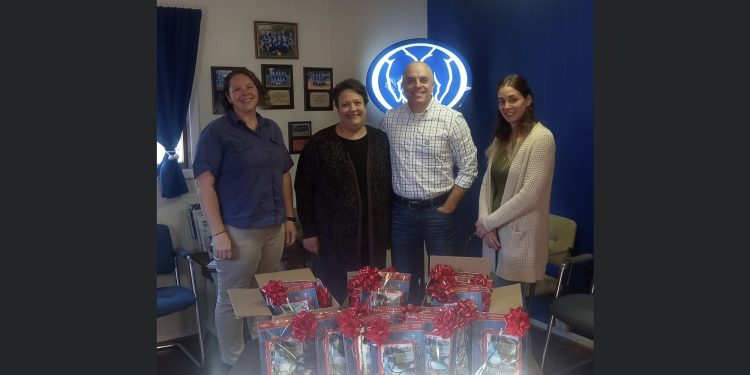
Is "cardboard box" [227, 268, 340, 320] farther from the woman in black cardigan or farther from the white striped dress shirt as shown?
the white striped dress shirt

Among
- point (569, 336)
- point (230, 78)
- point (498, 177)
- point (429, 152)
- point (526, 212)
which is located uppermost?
point (230, 78)

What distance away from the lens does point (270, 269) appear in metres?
2.67

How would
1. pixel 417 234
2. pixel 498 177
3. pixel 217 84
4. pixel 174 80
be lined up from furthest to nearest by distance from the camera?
1. pixel 217 84
2. pixel 174 80
3. pixel 417 234
4. pixel 498 177

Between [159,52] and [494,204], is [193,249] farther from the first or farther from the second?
[494,204]

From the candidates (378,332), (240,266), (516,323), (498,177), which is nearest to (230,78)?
(240,266)

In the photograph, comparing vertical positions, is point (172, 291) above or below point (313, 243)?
below

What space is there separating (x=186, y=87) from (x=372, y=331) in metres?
2.62

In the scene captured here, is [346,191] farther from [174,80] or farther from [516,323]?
[174,80]

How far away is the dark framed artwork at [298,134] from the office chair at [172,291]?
104cm

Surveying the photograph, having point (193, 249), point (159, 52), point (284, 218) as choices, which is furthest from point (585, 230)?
point (159, 52)

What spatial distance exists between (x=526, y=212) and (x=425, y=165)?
51cm

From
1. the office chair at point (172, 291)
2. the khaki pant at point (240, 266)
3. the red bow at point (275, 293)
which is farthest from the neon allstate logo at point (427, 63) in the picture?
the red bow at point (275, 293)

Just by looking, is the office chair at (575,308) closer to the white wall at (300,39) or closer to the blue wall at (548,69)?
the blue wall at (548,69)

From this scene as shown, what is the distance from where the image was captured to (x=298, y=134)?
4.19m
